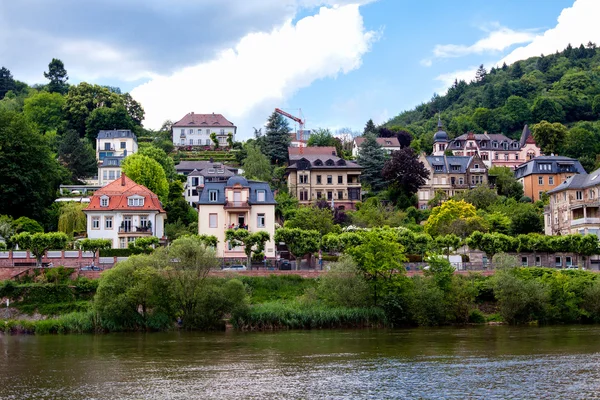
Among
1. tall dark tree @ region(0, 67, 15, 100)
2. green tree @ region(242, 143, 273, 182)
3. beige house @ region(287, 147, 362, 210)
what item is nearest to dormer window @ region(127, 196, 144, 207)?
green tree @ region(242, 143, 273, 182)

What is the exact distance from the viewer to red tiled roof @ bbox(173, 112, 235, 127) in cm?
14200

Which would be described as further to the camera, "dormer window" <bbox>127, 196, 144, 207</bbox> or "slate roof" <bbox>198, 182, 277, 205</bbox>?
"dormer window" <bbox>127, 196, 144, 207</bbox>

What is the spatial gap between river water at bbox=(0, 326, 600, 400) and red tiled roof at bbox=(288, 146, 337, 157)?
6334cm

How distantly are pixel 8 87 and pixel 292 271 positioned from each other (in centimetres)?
13800

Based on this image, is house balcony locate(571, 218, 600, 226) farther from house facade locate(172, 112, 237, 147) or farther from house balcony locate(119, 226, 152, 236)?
house facade locate(172, 112, 237, 147)

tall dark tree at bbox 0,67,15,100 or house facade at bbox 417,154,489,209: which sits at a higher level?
tall dark tree at bbox 0,67,15,100

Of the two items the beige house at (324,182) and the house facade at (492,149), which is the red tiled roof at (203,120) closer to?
the house facade at (492,149)

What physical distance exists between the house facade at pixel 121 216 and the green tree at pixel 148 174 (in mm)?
10110

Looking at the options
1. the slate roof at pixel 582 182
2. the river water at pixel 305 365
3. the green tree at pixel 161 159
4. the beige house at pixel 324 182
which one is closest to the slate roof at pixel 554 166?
the slate roof at pixel 582 182

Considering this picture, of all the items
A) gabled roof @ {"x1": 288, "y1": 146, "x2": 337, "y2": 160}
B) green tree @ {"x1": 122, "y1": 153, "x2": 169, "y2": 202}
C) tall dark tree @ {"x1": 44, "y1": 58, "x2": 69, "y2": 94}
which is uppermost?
tall dark tree @ {"x1": 44, "y1": 58, "x2": 69, "y2": 94}

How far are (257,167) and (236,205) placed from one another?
28.9m

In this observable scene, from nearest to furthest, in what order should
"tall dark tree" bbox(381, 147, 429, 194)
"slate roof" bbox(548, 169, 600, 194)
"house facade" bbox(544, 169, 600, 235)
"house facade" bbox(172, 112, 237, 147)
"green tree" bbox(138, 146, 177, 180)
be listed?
1. "house facade" bbox(544, 169, 600, 235)
2. "slate roof" bbox(548, 169, 600, 194)
3. "green tree" bbox(138, 146, 177, 180)
4. "tall dark tree" bbox(381, 147, 429, 194)
5. "house facade" bbox(172, 112, 237, 147)

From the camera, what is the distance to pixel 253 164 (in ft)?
347

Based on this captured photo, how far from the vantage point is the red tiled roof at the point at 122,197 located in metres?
77.5
